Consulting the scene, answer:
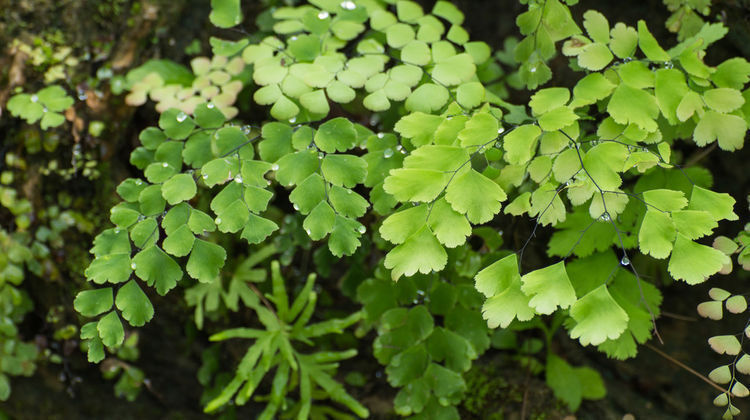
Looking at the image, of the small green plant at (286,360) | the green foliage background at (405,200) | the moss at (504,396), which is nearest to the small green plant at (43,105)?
the green foliage background at (405,200)

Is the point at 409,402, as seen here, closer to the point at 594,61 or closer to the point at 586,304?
the point at 586,304

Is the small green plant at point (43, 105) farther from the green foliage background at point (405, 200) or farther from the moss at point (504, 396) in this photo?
the moss at point (504, 396)

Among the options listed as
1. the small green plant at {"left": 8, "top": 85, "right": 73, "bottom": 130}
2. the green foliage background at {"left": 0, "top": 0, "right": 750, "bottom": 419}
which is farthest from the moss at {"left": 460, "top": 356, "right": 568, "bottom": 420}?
the small green plant at {"left": 8, "top": 85, "right": 73, "bottom": 130}

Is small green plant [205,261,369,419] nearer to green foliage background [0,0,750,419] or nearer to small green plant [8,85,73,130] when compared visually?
green foliage background [0,0,750,419]

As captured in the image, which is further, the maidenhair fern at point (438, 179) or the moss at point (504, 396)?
the moss at point (504, 396)

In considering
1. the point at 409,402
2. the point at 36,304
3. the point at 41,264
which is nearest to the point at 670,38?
the point at 409,402

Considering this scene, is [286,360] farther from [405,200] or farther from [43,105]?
[43,105]

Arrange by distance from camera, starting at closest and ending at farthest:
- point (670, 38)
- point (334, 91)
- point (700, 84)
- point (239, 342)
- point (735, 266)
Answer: point (700, 84), point (334, 91), point (670, 38), point (735, 266), point (239, 342)

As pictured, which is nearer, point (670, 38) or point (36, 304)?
point (670, 38)
